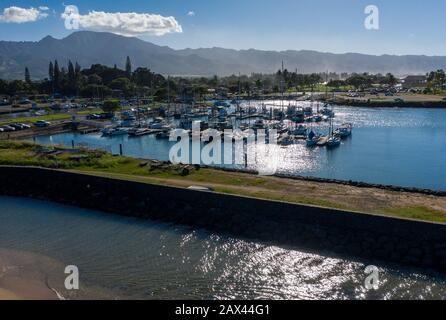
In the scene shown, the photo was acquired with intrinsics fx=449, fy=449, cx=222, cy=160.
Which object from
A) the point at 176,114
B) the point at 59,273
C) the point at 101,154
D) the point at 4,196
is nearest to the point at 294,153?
the point at 101,154

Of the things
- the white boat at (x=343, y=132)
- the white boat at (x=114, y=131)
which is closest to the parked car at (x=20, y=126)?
the white boat at (x=114, y=131)

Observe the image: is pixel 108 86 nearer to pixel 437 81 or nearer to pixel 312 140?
pixel 312 140

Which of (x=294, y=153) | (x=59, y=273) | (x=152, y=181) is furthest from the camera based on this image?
(x=294, y=153)

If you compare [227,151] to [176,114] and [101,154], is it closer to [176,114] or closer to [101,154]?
[101,154]

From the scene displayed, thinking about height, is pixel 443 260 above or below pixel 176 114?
below
